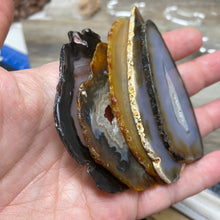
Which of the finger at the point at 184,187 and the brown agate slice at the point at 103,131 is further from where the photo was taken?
the finger at the point at 184,187

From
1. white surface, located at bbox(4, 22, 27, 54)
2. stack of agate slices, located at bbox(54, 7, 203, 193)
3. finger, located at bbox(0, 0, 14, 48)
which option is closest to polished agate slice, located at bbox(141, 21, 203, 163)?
stack of agate slices, located at bbox(54, 7, 203, 193)

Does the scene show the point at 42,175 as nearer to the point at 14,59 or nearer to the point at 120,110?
the point at 120,110

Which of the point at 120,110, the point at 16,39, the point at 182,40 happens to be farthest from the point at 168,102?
the point at 16,39

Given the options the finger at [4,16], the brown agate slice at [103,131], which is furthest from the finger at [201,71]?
the finger at [4,16]

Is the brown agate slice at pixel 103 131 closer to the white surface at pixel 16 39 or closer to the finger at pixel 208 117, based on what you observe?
the finger at pixel 208 117

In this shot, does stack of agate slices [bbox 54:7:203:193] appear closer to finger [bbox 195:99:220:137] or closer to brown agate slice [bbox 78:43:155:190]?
brown agate slice [bbox 78:43:155:190]

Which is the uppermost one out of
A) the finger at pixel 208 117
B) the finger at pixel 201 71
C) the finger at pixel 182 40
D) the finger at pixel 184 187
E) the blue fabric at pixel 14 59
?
the finger at pixel 182 40
